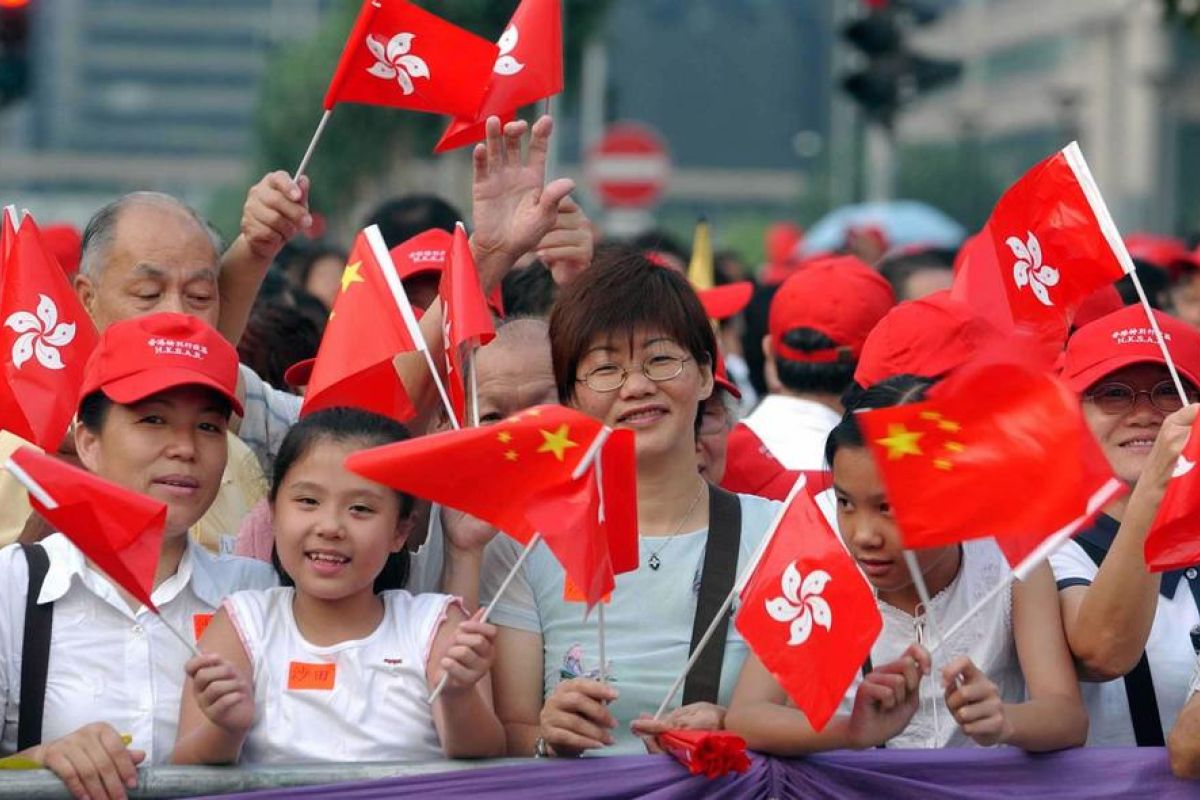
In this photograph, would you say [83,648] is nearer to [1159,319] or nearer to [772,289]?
[1159,319]

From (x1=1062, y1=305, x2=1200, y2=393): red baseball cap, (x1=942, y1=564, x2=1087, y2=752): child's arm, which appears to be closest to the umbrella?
(x1=1062, y1=305, x2=1200, y2=393): red baseball cap

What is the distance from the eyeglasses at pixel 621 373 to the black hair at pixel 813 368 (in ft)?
6.58

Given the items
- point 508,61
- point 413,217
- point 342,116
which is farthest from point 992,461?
point 342,116

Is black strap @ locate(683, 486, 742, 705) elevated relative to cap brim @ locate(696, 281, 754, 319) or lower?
lower

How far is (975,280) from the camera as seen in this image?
18.1 ft

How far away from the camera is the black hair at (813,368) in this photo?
7.26m

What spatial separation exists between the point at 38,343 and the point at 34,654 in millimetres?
1101

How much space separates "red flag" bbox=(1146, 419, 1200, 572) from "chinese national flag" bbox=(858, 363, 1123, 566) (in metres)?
0.20

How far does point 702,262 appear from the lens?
10461mm

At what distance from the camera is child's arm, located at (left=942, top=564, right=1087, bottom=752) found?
4430mm

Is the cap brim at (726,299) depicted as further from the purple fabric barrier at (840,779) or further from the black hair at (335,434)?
the purple fabric barrier at (840,779)

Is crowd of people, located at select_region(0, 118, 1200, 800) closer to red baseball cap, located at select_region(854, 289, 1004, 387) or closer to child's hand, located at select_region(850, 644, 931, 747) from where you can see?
child's hand, located at select_region(850, 644, 931, 747)

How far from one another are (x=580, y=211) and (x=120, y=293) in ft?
3.81

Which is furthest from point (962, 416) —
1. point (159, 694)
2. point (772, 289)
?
point (772, 289)
